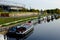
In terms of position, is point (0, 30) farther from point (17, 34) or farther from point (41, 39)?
point (41, 39)

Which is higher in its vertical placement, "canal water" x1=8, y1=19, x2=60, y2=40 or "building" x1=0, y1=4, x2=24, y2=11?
"canal water" x1=8, y1=19, x2=60, y2=40

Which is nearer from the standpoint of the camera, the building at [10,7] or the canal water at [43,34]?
the canal water at [43,34]

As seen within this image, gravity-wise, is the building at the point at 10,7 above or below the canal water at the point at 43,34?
below

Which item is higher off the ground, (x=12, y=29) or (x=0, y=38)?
(x=0, y=38)

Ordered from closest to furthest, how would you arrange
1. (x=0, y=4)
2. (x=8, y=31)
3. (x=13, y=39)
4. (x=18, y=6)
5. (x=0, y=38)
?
(x=0, y=38) < (x=13, y=39) < (x=8, y=31) < (x=0, y=4) < (x=18, y=6)

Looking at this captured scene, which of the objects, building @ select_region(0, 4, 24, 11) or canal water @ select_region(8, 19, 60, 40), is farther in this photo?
building @ select_region(0, 4, 24, 11)

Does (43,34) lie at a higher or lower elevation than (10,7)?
higher

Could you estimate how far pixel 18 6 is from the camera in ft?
283

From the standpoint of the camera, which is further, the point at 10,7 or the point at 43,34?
the point at 10,7

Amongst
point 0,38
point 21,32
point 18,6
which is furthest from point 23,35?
point 18,6

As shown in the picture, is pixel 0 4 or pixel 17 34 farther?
pixel 0 4

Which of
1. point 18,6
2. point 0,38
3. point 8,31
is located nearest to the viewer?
point 0,38

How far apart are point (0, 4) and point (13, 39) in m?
50.8

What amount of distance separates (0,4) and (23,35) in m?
50.0
